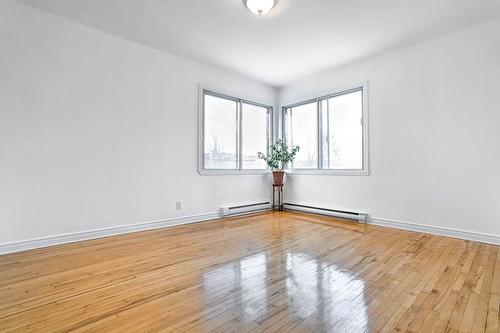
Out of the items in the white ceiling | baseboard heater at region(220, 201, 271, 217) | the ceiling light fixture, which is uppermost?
the white ceiling

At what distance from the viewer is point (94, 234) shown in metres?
3.14

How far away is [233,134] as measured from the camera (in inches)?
191

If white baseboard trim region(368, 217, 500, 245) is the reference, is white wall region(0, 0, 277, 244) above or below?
above

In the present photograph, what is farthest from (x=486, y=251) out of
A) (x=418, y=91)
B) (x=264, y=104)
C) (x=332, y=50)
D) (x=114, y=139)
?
(x=114, y=139)

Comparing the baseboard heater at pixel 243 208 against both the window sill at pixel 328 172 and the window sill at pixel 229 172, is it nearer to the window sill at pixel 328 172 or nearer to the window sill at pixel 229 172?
the window sill at pixel 229 172

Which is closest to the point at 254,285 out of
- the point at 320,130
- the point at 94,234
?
the point at 94,234

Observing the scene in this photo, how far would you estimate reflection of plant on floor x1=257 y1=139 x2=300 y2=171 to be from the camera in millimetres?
5137

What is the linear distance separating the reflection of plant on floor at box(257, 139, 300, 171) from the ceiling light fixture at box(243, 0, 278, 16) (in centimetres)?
284

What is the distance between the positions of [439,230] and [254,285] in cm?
295

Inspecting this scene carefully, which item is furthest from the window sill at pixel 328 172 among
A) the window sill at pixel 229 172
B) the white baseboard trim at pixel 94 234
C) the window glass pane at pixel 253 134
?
the white baseboard trim at pixel 94 234

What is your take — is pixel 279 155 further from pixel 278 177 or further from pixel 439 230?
pixel 439 230

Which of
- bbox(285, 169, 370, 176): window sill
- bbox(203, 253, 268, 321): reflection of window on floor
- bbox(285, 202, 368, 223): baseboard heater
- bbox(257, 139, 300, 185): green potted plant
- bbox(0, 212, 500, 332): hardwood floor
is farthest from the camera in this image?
bbox(257, 139, 300, 185): green potted plant

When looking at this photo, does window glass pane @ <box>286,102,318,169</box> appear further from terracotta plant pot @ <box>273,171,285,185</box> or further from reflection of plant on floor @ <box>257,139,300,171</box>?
terracotta plant pot @ <box>273,171,285,185</box>

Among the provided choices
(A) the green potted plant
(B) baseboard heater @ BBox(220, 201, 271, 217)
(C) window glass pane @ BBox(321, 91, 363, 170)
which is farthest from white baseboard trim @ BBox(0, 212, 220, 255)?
(C) window glass pane @ BBox(321, 91, 363, 170)
